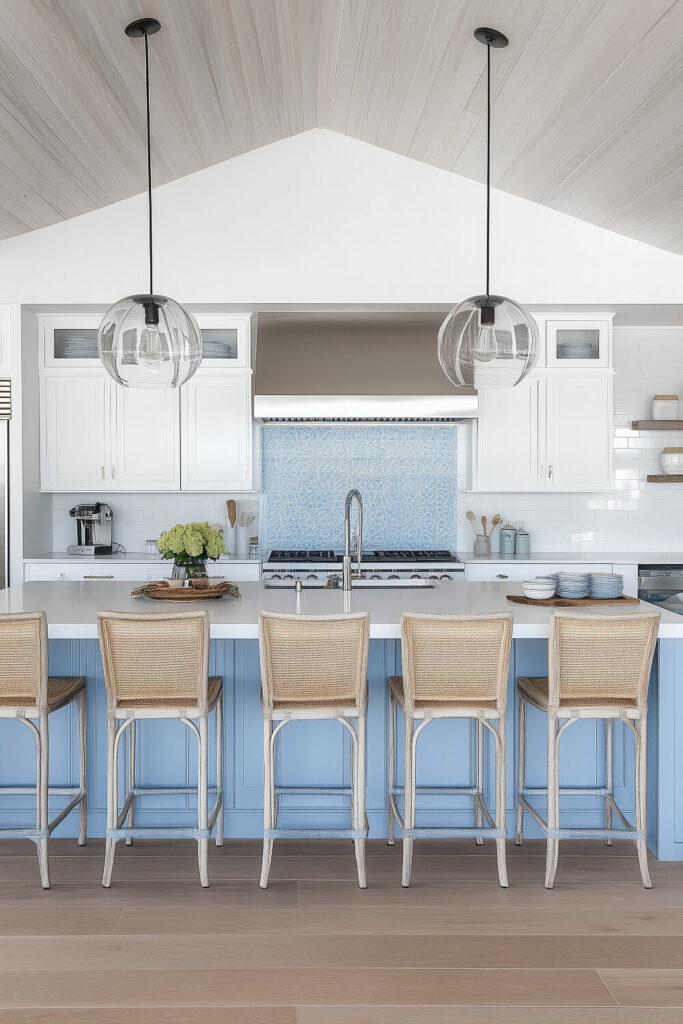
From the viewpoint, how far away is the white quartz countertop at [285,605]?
297cm

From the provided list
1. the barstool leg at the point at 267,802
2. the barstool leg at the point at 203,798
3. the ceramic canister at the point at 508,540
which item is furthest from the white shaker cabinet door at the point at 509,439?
the barstool leg at the point at 203,798

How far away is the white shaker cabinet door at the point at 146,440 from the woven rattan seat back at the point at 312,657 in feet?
9.02

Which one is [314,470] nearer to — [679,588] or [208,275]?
[208,275]

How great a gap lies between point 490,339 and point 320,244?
7.49 feet

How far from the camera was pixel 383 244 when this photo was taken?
4992 millimetres

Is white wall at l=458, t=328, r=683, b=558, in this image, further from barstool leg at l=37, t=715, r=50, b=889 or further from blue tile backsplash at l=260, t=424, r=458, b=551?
barstool leg at l=37, t=715, r=50, b=889

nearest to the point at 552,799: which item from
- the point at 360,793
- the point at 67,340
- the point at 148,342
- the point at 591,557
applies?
the point at 360,793

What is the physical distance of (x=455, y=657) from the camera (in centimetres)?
283

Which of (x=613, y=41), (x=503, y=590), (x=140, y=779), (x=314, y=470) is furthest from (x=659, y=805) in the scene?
(x=314, y=470)

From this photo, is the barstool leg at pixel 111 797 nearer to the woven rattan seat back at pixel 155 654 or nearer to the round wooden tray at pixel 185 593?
the woven rattan seat back at pixel 155 654

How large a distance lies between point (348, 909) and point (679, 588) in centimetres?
340

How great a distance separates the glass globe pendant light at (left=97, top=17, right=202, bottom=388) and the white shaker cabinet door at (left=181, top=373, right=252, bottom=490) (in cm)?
229

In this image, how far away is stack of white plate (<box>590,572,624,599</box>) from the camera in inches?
139

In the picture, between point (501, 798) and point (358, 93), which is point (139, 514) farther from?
point (501, 798)
